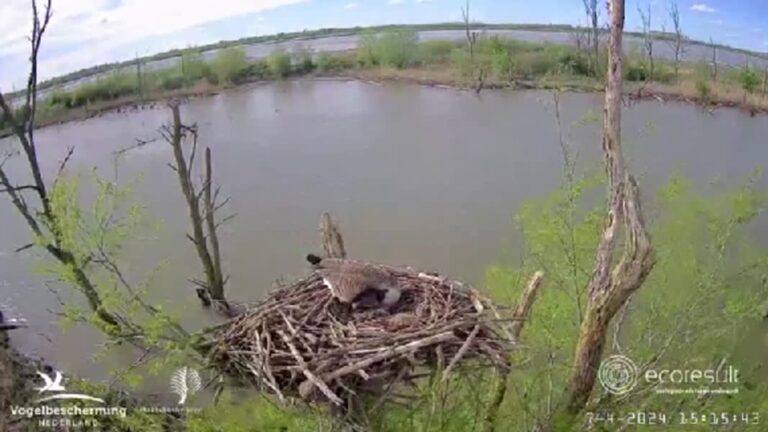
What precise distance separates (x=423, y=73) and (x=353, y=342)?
1460 centimetres

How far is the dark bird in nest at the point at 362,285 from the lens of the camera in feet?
10.8

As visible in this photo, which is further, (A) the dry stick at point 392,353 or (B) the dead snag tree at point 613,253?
(B) the dead snag tree at point 613,253

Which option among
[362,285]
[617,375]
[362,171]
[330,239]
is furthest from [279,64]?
[362,285]

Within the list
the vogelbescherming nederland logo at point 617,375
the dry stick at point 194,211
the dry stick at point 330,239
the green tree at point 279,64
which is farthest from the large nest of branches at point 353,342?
the green tree at point 279,64

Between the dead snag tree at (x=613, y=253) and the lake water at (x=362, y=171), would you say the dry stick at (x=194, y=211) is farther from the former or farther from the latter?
the dead snag tree at (x=613, y=253)

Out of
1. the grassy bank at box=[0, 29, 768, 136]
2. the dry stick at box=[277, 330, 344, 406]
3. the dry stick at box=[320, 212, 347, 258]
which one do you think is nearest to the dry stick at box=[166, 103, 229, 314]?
the dry stick at box=[320, 212, 347, 258]

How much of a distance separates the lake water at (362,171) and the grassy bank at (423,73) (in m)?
0.83

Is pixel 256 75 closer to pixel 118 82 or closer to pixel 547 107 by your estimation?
pixel 118 82

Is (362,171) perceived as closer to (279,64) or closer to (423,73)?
(423,73)

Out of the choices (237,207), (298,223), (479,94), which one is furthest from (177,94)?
(298,223)

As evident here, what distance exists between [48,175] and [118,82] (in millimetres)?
5369

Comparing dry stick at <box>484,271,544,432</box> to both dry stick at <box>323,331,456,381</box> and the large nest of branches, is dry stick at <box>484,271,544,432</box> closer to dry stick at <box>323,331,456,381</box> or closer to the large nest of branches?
the large nest of branches

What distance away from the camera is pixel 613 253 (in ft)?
13.3

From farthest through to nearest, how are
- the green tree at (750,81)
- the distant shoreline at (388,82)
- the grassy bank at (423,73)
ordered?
the grassy bank at (423,73) → the green tree at (750,81) → the distant shoreline at (388,82)
